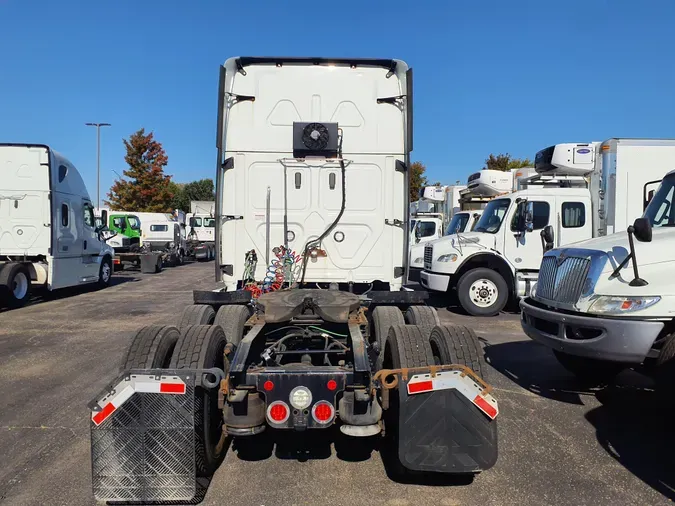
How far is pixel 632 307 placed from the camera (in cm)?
446

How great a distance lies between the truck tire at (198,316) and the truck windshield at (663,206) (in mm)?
5008

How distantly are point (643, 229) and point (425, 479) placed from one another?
2965 millimetres

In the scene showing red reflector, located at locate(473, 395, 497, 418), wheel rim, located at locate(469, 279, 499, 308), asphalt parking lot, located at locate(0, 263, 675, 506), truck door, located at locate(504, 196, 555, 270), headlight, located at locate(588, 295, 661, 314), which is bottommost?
asphalt parking lot, located at locate(0, 263, 675, 506)

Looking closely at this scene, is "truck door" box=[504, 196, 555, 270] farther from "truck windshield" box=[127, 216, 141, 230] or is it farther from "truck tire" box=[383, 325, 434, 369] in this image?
"truck windshield" box=[127, 216, 141, 230]

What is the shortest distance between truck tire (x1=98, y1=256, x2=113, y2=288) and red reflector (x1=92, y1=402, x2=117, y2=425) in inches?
545

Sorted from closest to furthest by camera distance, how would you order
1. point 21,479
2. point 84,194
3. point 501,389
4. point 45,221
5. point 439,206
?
point 21,479
point 501,389
point 45,221
point 84,194
point 439,206

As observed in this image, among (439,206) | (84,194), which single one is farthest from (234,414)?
(439,206)

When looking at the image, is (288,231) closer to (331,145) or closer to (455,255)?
(331,145)

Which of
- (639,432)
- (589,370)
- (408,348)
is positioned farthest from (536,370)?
(408,348)

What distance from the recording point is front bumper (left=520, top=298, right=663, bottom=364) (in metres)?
4.34

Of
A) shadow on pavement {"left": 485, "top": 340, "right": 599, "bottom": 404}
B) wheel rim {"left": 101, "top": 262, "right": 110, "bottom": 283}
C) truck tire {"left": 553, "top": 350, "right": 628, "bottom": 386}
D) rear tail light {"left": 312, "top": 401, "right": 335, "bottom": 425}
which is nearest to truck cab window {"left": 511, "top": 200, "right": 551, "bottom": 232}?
shadow on pavement {"left": 485, "top": 340, "right": 599, "bottom": 404}

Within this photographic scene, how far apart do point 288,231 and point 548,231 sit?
411 cm

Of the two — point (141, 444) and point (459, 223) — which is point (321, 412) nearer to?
point (141, 444)

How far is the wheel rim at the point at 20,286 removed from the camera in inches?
457
